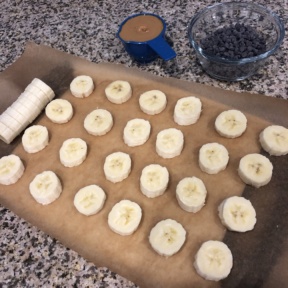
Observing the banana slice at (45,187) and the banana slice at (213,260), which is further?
the banana slice at (45,187)

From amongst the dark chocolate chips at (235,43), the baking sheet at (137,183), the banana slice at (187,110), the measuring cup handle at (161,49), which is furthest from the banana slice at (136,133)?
the dark chocolate chips at (235,43)

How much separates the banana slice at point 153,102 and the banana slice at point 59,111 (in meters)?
0.34

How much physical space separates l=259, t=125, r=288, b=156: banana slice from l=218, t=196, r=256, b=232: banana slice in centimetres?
27

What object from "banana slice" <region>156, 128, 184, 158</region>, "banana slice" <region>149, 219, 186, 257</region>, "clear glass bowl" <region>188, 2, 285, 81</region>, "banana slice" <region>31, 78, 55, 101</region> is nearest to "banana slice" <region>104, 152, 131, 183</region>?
"banana slice" <region>156, 128, 184, 158</region>

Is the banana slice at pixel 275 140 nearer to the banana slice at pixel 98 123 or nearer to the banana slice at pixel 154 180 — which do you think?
the banana slice at pixel 154 180

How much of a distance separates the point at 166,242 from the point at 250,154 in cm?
51

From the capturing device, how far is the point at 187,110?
1.67 meters

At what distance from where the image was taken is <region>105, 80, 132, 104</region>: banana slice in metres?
1.77

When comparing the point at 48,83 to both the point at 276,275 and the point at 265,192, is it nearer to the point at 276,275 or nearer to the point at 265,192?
Result: the point at 265,192

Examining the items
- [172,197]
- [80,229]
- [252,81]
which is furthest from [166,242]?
[252,81]

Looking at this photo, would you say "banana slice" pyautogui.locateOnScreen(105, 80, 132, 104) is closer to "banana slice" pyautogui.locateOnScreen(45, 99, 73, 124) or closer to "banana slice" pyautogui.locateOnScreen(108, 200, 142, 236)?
"banana slice" pyautogui.locateOnScreen(45, 99, 73, 124)

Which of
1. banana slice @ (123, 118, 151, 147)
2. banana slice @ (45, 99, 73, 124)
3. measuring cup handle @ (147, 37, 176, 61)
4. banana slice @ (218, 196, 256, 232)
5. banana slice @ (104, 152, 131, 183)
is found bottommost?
banana slice @ (218, 196, 256, 232)

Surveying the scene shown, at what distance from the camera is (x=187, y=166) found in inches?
61.6

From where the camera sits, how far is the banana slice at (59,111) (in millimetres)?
1748
